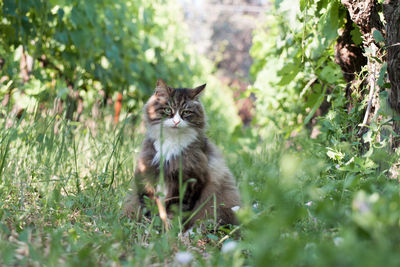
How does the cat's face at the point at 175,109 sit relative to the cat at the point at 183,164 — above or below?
above

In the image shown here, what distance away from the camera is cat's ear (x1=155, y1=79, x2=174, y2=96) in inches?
94.4

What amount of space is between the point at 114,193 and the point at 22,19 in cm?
216

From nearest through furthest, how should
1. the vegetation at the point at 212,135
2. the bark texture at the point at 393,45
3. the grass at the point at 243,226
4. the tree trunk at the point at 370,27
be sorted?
the grass at the point at 243,226
the vegetation at the point at 212,135
the bark texture at the point at 393,45
the tree trunk at the point at 370,27

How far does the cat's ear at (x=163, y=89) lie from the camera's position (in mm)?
2398

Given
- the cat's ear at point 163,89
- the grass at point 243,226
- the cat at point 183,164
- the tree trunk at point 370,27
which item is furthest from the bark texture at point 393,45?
the cat's ear at point 163,89

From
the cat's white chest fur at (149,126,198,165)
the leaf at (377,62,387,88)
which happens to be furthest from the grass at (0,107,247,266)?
the leaf at (377,62,387,88)

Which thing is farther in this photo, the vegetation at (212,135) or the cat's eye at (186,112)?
the cat's eye at (186,112)

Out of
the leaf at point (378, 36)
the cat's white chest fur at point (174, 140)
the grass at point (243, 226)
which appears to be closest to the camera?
the grass at point (243, 226)

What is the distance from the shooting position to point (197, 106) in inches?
95.0

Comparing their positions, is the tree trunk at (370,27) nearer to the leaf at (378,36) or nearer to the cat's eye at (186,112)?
the leaf at (378,36)

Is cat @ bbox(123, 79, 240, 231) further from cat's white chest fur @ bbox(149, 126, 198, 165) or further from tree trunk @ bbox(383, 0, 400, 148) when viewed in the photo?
tree trunk @ bbox(383, 0, 400, 148)

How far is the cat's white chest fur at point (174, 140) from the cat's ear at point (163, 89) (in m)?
0.27

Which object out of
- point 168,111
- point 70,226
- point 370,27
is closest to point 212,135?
point 168,111

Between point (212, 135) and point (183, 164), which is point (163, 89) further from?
point (212, 135)
